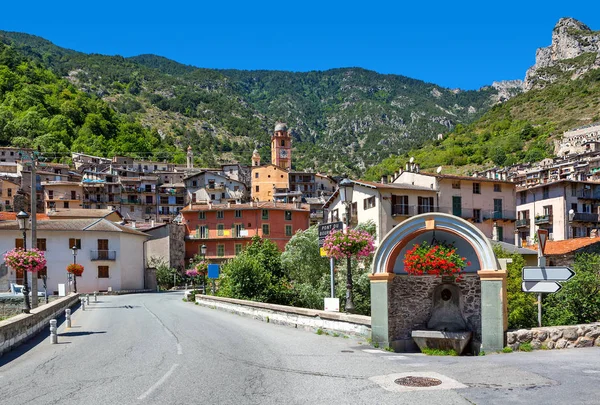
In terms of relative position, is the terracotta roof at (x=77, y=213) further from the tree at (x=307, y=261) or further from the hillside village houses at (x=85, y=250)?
the tree at (x=307, y=261)

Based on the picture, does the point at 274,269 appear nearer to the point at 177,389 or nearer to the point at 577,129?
the point at 177,389

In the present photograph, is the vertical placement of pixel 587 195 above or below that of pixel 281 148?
below

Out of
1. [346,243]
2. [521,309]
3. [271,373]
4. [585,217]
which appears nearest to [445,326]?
[521,309]

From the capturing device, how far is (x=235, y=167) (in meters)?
135

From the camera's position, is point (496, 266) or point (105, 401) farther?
point (496, 266)

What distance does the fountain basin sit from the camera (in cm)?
1524

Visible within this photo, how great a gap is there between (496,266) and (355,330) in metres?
Result: 4.95

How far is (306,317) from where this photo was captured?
2072cm

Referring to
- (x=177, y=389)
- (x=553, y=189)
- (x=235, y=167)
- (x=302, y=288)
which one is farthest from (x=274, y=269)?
(x=235, y=167)

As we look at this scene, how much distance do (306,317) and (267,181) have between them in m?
100

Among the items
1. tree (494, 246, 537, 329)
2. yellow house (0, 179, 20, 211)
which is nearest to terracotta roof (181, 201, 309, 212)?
yellow house (0, 179, 20, 211)

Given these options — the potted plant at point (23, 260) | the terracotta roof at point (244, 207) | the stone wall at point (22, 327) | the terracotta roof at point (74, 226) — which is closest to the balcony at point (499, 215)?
the terracotta roof at point (244, 207)

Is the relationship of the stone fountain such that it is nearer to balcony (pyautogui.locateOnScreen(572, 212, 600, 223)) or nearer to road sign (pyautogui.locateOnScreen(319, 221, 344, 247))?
road sign (pyautogui.locateOnScreen(319, 221, 344, 247))

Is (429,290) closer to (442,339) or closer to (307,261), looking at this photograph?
(442,339)
